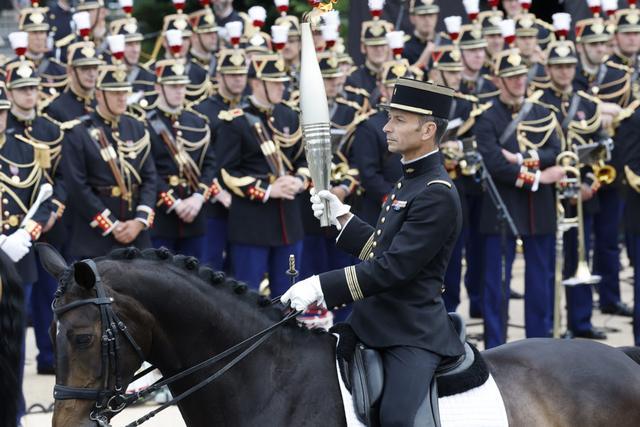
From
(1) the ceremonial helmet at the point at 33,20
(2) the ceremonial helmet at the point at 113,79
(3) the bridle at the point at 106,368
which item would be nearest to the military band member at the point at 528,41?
(1) the ceremonial helmet at the point at 33,20

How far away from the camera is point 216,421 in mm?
4875

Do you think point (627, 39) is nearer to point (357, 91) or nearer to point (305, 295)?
point (357, 91)

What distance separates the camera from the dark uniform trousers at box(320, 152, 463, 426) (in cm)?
486

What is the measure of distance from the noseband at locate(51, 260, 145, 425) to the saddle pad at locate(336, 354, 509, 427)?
2.93 feet

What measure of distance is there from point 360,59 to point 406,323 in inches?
371

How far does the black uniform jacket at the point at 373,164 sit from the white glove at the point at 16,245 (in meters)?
3.21

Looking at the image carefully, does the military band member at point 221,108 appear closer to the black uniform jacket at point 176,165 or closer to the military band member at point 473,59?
the black uniform jacket at point 176,165

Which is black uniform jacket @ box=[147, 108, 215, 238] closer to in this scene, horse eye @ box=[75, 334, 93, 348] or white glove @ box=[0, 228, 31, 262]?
white glove @ box=[0, 228, 31, 262]

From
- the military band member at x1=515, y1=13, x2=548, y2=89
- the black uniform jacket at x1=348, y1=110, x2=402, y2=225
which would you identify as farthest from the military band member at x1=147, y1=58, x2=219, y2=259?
the military band member at x1=515, y1=13, x2=548, y2=89

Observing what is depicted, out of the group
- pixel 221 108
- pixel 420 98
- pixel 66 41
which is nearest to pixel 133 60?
pixel 66 41

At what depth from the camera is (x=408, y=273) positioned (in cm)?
487

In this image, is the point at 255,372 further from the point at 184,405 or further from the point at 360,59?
the point at 360,59

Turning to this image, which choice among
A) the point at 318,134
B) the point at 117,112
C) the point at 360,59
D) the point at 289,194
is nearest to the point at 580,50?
the point at 360,59

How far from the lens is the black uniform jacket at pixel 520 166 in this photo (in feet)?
34.1
